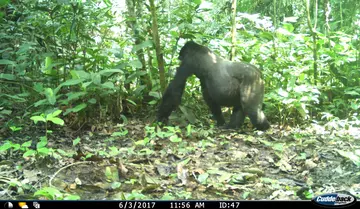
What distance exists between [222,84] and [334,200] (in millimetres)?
2108

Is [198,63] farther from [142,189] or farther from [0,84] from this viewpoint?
[142,189]

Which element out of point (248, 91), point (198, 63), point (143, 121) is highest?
point (198, 63)

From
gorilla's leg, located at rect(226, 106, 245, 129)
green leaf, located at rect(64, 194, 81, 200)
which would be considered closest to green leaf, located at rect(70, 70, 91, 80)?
gorilla's leg, located at rect(226, 106, 245, 129)

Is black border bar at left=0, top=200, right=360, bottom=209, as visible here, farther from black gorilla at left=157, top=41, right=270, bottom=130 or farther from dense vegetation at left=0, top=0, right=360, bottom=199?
black gorilla at left=157, top=41, right=270, bottom=130

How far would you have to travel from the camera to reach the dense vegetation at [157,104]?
2.18 m

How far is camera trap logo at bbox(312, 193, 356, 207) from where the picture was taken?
1769mm

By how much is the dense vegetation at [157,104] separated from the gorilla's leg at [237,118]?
88 mm

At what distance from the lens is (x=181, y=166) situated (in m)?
2.41

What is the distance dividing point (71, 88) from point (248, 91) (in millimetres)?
1525

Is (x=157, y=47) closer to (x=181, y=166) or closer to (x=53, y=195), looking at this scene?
(x=181, y=166)

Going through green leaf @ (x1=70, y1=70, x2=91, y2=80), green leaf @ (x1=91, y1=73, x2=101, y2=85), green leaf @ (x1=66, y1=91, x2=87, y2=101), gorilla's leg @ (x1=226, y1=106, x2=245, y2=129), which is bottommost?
gorilla's leg @ (x1=226, y1=106, x2=245, y2=129)

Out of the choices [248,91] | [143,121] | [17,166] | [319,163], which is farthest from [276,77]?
[17,166]

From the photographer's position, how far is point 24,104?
354 centimetres

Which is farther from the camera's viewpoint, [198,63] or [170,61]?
[170,61]
